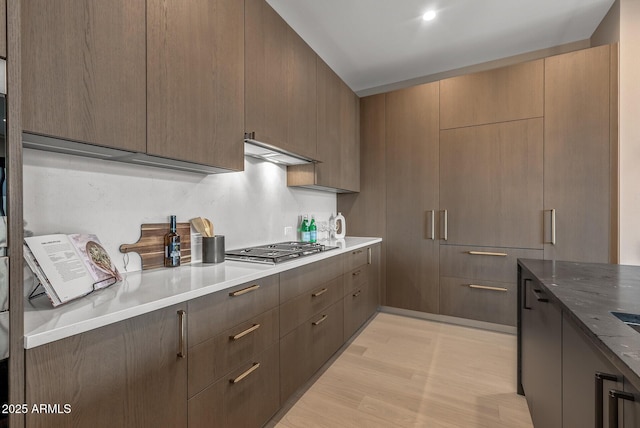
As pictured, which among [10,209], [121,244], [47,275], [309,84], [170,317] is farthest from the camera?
[309,84]

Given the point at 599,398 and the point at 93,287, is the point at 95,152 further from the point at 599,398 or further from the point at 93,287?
the point at 599,398

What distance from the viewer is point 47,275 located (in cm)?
86

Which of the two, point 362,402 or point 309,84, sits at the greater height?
point 309,84

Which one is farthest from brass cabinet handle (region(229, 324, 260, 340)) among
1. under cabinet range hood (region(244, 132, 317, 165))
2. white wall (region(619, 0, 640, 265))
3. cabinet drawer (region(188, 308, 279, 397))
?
white wall (region(619, 0, 640, 265))

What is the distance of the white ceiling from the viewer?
2.19 metres

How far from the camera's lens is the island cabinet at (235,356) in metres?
1.07

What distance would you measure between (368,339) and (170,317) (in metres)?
2.00

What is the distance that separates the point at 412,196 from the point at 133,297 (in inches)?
106

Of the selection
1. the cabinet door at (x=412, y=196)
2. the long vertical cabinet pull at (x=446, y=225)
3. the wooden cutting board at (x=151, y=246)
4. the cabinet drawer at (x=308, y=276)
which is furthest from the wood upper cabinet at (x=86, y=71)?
the long vertical cabinet pull at (x=446, y=225)

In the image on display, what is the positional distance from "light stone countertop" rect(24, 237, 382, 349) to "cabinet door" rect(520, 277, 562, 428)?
120cm

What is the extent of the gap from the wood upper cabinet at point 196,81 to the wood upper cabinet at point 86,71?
0.06 m

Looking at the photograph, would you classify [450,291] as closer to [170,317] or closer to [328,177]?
[328,177]

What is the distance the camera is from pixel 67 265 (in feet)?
3.09

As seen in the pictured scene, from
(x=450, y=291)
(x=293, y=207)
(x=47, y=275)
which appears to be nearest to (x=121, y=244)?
(x=47, y=275)
